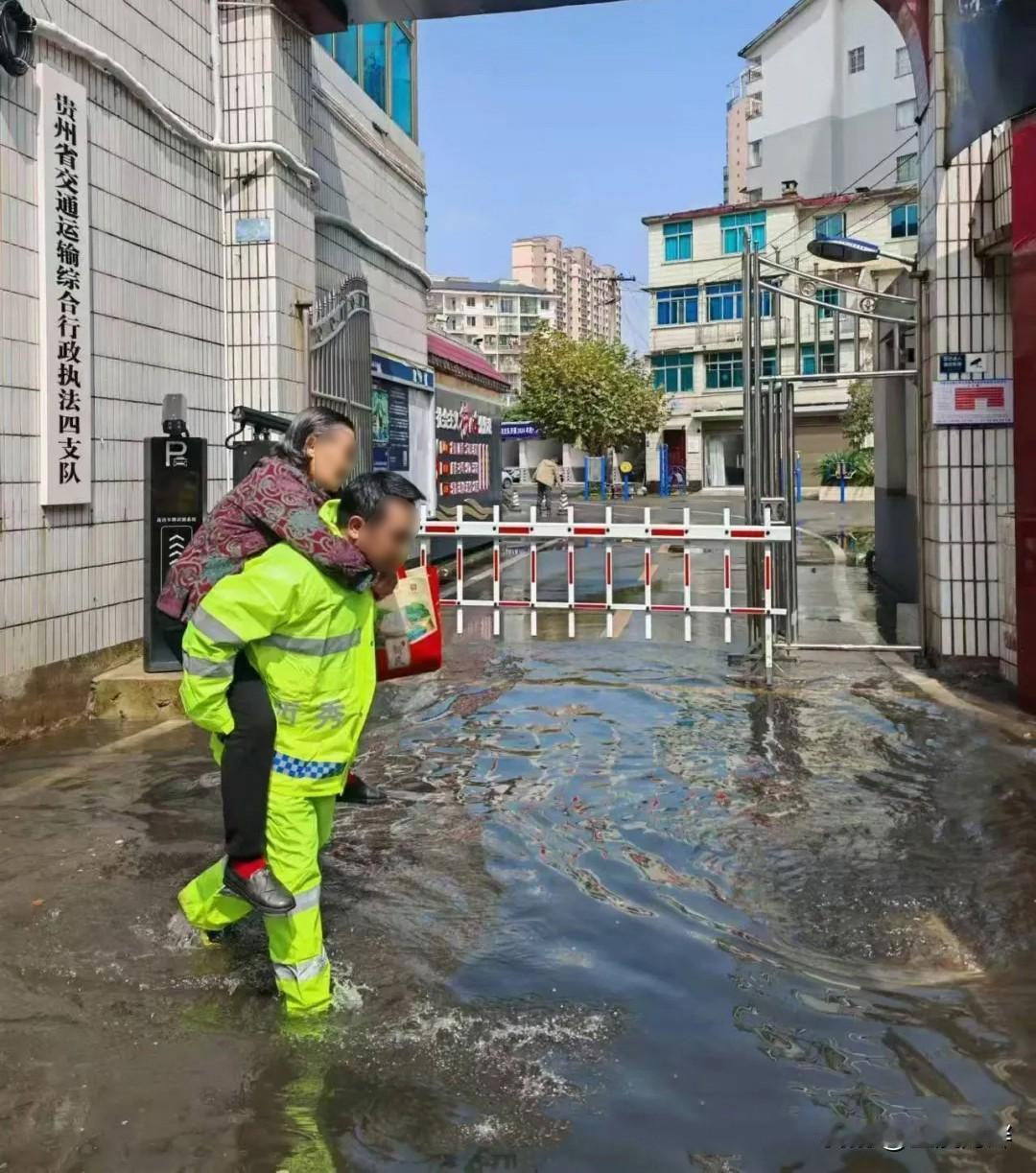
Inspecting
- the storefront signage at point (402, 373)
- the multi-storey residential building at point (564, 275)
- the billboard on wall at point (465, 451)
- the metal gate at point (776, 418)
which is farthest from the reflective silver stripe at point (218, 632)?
the multi-storey residential building at point (564, 275)

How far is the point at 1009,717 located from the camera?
24.8 ft

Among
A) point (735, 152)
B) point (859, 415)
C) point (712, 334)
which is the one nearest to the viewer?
point (859, 415)

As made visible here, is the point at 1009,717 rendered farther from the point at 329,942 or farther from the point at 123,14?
the point at 123,14

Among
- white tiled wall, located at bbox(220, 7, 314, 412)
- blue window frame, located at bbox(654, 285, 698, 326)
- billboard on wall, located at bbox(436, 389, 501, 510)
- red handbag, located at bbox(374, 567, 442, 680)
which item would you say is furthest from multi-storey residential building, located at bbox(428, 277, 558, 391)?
red handbag, located at bbox(374, 567, 442, 680)

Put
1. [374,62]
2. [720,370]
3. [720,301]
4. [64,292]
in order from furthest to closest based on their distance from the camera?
[720,370] → [720,301] → [374,62] → [64,292]

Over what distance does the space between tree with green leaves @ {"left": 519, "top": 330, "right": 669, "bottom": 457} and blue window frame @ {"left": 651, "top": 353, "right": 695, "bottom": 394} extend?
2.16 metres

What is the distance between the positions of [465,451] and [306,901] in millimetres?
15502

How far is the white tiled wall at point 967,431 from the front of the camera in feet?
28.5

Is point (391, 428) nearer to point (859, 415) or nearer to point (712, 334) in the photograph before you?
point (859, 415)

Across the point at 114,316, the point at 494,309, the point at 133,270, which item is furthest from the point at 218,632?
the point at 494,309

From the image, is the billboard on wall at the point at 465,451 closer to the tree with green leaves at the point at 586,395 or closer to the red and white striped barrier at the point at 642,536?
the red and white striped barrier at the point at 642,536

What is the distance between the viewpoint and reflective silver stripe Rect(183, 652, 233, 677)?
135 inches

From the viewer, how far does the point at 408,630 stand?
15.6ft

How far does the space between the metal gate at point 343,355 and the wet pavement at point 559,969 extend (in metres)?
4.60
